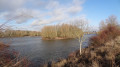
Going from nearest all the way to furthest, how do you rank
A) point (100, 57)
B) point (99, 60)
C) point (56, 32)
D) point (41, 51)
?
point (99, 60) < point (100, 57) < point (41, 51) < point (56, 32)

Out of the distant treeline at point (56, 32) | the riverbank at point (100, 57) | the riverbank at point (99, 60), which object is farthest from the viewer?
the distant treeline at point (56, 32)

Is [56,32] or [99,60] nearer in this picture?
[99,60]

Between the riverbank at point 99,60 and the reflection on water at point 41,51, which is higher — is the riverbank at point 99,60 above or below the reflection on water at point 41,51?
above

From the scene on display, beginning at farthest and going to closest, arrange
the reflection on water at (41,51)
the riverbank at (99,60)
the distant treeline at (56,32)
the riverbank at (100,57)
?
1. the distant treeline at (56,32)
2. the reflection on water at (41,51)
3. the riverbank at (100,57)
4. the riverbank at (99,60)

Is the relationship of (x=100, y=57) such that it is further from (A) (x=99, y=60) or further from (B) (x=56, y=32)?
(B) (x=56, y=32)

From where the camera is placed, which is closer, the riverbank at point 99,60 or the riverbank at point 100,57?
the riverbank at point 99,60

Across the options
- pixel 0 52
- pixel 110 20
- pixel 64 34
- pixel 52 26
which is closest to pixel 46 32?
pixel 52 26

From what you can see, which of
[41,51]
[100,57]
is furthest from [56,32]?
[100,57]

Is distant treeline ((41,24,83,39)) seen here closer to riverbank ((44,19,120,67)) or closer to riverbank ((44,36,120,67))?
riverbank ((44,19,120,67))

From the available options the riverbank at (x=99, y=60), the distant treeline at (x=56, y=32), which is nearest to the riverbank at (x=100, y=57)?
the riverbank at (x=99, y=60)

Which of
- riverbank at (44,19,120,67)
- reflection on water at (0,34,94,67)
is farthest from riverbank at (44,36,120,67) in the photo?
reflection on water at (0,34,94,67)

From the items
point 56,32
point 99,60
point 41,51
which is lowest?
point 41,51

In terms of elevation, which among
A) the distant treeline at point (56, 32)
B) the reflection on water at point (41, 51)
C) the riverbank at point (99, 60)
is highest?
the distant treeline at point (56, 32)

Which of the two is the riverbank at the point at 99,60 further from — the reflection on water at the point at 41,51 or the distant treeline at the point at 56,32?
the distant treeline at the point at 56,32
